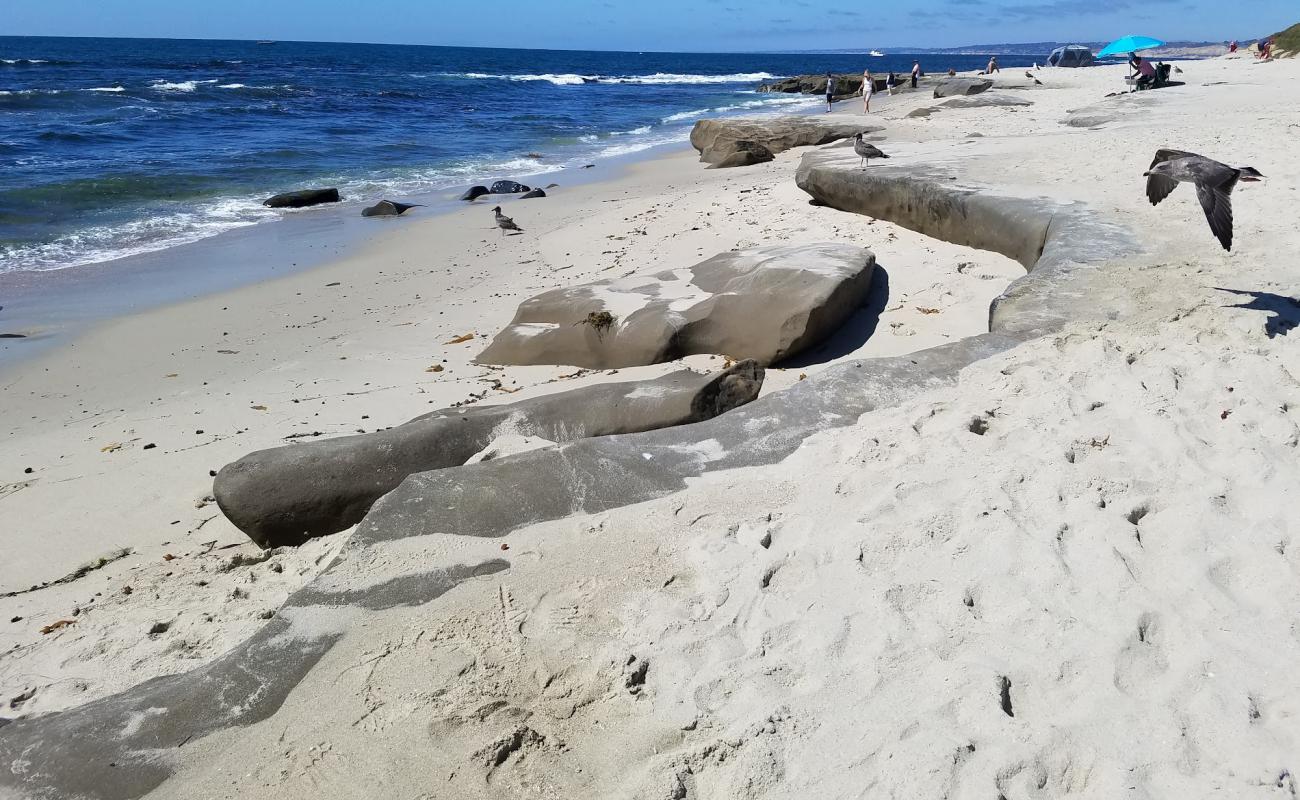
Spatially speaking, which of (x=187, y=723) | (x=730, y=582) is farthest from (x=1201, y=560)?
(x=187, y=723)

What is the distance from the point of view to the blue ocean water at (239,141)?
492 inches

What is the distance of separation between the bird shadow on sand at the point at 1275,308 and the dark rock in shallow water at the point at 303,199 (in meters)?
12.9

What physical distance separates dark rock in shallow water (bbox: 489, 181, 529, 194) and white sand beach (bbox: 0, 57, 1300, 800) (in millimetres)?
9429

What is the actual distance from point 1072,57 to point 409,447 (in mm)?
49535

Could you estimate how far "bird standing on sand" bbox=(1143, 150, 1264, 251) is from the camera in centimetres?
445

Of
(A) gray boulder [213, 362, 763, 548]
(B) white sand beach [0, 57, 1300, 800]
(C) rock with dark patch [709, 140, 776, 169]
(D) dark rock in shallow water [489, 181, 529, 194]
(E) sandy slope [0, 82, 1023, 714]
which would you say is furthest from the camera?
(C) rock with dark patch [709, 140, 776, 169]

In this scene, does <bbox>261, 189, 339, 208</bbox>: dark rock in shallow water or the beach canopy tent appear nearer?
<bbox>261, 189, 339, 208</bbox>: dark rock in shallow water

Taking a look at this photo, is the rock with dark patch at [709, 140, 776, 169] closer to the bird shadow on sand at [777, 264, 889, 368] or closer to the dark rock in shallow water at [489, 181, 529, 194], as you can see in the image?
the dark rock in shallow water at [489, 181, 529, 194]

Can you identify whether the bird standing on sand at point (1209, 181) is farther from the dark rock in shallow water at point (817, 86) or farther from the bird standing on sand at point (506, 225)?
the dark rock in shallow water at point (817, 86)

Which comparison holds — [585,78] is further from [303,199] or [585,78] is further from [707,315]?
[707,315]

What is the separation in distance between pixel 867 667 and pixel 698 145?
17.7 meters

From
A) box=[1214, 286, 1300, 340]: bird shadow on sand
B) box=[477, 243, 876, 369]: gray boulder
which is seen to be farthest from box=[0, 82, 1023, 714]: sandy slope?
box=[1214, 286, 1300, 340]: bird shadow on sand

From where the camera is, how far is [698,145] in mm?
19000

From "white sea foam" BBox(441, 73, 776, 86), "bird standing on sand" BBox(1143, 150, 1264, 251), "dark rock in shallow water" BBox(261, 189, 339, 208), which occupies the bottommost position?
"dark rock in shallow water" BBox(261, 189, 339, 208)
